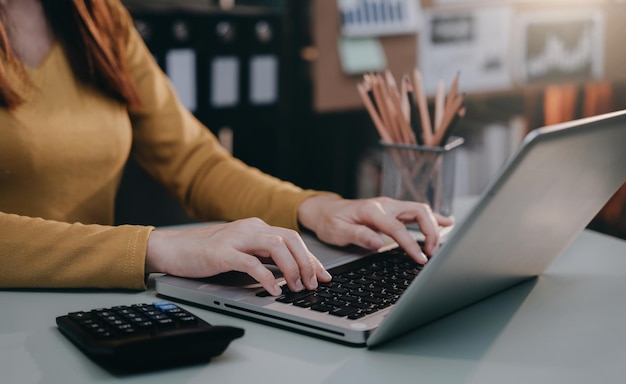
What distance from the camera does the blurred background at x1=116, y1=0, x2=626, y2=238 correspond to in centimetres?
225

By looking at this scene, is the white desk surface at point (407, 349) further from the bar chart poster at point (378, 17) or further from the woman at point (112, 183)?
the bar chart poster at point (378, 17)

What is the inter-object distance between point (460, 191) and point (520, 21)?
64 cm

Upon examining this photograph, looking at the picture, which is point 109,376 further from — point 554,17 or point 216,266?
point 554,17

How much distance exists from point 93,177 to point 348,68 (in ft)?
4.01

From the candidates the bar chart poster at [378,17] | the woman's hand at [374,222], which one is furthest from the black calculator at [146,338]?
the bar chart poster at [378,17]

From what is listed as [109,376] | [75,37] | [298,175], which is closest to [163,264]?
[109,376]

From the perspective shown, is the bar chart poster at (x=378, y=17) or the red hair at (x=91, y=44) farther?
the bar chart poster at (x=378, y=17)

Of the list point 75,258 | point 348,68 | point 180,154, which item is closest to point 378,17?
point 348,68

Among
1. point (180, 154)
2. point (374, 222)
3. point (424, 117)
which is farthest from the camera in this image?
point (180, 154)

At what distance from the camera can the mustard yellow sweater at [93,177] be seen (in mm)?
891

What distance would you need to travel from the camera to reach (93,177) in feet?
4.17

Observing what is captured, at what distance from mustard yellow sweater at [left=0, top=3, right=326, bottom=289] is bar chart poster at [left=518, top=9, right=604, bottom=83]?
1663 mm

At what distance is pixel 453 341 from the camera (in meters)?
0.74

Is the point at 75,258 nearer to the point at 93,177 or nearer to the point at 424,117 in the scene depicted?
the point at 93,177
